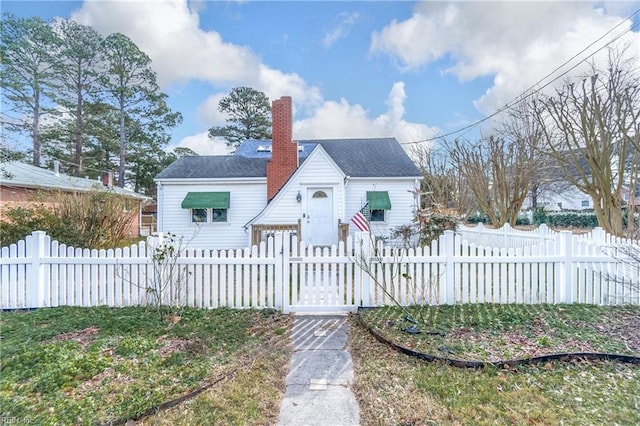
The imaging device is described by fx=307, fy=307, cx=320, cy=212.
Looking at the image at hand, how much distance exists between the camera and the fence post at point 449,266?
495 centimetres

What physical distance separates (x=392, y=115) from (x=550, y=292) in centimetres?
1522

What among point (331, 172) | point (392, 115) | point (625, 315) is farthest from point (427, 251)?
point (392, 115)

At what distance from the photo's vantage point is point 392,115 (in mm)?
18438

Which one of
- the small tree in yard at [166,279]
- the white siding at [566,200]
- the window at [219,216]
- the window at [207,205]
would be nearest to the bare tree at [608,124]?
the small tree in yard at [166,279]

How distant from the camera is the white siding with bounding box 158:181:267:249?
1319 centimetres

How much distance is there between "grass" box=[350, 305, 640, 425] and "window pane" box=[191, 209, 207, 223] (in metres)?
10.6

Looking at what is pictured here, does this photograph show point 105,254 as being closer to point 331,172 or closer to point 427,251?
point 427,251

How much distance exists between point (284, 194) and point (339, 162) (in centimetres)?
375

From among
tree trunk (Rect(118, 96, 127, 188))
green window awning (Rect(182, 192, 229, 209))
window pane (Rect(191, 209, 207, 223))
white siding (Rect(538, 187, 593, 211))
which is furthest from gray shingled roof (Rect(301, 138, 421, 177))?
white siding (Rect(538, 187, 593, 211))

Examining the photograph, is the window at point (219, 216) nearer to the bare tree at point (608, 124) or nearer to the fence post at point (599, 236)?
the fence post at point (599, 236)

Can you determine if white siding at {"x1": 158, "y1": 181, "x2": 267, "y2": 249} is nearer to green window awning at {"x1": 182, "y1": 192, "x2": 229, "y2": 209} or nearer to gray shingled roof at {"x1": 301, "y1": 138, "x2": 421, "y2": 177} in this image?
green window awning at {"x1": 182, "y1": 192, "x2": 229, "y2": 209}

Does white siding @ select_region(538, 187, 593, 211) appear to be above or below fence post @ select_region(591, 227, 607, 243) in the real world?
above

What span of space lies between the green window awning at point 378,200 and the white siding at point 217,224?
447cm

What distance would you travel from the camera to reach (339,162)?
46.2 ft
